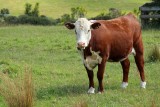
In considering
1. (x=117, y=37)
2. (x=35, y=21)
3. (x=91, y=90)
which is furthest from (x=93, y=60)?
(x=35, y=21)

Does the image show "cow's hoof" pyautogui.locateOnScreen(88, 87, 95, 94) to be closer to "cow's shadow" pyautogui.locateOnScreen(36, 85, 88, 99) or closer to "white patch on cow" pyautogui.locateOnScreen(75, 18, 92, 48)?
"cow's shadow" pyautogui.locateOnScreen(36, 85, 88, 99)

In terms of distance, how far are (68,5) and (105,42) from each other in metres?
50.5

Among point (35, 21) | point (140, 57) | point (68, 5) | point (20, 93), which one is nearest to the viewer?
point (20, 93)

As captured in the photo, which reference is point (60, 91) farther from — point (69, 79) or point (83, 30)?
point (69, 79)

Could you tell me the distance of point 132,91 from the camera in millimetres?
11023

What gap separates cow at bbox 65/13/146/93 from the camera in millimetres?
10148

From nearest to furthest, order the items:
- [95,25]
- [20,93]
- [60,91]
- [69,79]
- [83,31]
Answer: [20,93] < [83,31] < [95,25] < [60,91] < [69,79]

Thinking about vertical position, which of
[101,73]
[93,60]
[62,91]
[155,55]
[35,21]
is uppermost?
[93,60]

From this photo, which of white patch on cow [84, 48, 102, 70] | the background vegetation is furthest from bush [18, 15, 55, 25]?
white patch on cow [84, 48, 102, 70]

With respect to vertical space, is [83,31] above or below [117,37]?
above

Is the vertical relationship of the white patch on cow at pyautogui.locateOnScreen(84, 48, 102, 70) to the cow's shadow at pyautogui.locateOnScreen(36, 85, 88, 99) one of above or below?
above

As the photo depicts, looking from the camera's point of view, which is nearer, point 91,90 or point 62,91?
point 91,90

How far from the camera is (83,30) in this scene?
10062 mm

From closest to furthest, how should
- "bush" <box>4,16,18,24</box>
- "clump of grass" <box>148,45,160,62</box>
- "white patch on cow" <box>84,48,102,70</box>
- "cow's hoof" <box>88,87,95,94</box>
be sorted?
"white patch on cow" <box>84,48,102,70</box> → "cow's hoof" <box>88,87,95,94</box> → "clump of grass" <box>148,45,160,62</box> → "bush" <box>4,16,18,24</box>
